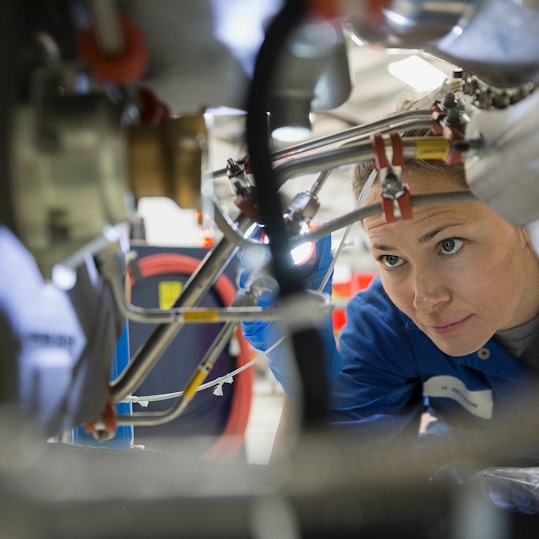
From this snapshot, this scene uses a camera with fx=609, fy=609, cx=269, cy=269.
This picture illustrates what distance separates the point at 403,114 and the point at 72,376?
38 centimetres

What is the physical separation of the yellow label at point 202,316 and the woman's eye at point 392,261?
0.57 meters

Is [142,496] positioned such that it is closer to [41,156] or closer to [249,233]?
[41,156]

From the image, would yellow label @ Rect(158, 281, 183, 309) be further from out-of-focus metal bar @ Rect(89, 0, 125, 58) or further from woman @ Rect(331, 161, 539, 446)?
out-of-focus metal bar @ Rect(89, 0, 125, 58)

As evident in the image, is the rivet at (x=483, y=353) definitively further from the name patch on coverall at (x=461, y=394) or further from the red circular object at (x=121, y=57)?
the red circular object at (x=121, y=57)

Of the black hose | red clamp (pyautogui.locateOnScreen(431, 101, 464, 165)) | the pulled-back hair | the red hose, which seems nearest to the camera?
the black hose

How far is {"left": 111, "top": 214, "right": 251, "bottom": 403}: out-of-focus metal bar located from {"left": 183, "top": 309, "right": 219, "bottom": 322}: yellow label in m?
0.03

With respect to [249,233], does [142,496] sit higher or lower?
lower

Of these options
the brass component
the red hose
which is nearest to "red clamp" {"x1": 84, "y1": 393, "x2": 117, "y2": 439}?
the brass component

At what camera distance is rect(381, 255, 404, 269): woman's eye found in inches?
38.7

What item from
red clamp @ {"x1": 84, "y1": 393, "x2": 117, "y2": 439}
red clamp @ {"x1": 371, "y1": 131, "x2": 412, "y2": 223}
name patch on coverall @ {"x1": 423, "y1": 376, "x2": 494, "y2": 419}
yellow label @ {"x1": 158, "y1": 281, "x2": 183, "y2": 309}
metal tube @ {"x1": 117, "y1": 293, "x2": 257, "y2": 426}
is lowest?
red clamp @ {"x1": 84, "y1": 393, "x2": 117, "y2": 439}

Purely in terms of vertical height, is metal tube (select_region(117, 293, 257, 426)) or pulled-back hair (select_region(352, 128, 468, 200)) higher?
pulled-back hair (select_region(352, 128, 468, 200))

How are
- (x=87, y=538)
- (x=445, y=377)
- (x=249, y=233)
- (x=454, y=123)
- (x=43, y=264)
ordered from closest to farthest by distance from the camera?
1. (x=87, y=538)
2. (x=43, y=264)
3. (x=454, y=123)
4. (x=249, y=233)
5. (x=445, y=377)

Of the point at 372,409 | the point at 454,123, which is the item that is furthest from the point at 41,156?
the point at 372,409

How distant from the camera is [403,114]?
572 millimetres
